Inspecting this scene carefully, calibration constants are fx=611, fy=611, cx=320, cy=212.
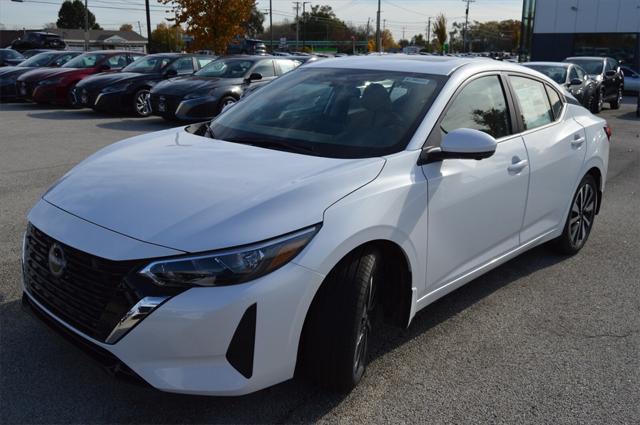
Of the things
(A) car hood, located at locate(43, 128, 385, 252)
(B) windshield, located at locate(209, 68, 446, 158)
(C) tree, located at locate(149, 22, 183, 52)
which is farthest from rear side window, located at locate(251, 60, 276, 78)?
(C) tree, located at locate(149, 22, 183, 52)

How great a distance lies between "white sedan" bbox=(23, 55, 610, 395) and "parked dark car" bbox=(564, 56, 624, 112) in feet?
49.3

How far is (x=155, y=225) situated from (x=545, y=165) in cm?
293

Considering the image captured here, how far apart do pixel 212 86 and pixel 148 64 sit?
3.68 m

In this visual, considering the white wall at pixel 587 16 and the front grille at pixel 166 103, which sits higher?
the white wall at pixel 587 16

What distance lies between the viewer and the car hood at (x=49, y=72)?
52.0ft

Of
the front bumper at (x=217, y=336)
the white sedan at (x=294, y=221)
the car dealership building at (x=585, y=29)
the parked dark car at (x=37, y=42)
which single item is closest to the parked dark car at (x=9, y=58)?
the parked dark car at (x=37, y=42)

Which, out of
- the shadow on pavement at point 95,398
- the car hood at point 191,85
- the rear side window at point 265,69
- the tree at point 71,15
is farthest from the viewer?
the tree at point 71,15

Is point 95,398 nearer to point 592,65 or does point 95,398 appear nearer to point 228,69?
point 228,69

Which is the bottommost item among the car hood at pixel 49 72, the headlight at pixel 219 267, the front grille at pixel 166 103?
the front grille at pixel 166 103

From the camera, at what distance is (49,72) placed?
16219 mm

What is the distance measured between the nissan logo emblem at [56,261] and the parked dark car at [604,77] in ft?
57.3

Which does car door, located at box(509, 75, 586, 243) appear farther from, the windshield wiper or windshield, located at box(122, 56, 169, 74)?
windshield, located at box(122, 56, 169, 74)

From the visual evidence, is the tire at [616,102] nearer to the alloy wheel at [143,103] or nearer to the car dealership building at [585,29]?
the alloy wheel at [143,103]

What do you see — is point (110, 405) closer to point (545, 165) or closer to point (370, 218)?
point (370, 218)
